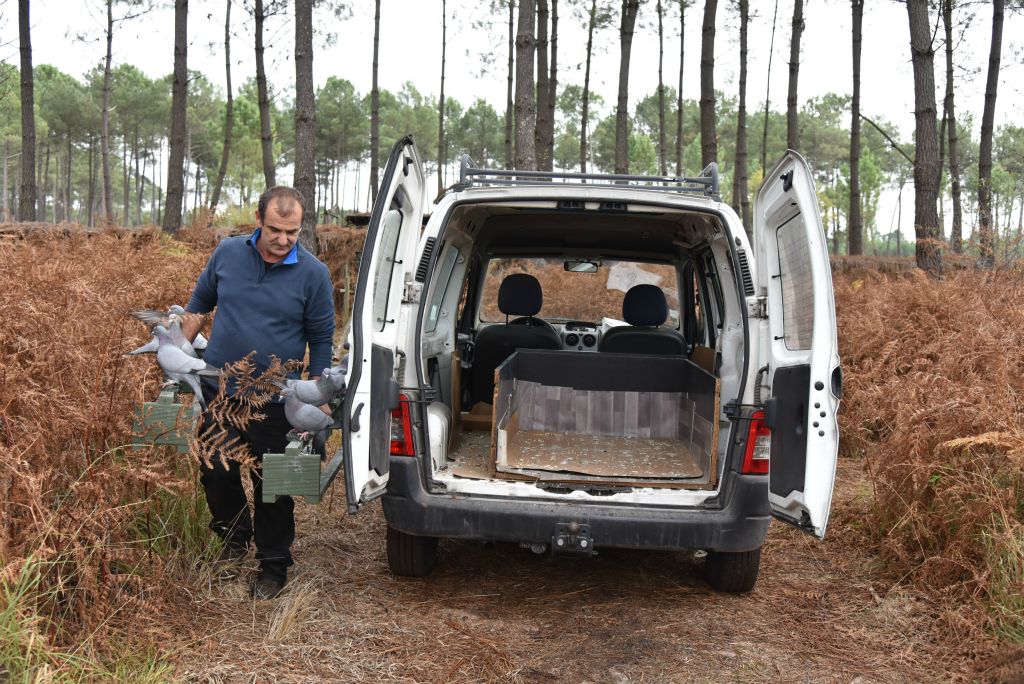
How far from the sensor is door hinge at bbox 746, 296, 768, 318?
3846 mm

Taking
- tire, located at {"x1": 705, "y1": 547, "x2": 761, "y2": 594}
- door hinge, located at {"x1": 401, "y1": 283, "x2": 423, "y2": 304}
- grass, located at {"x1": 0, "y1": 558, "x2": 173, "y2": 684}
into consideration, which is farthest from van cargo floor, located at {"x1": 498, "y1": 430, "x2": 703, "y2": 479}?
grass, located at {"x1": 0, "y1": 558, "x2": 173, "y2": 684}

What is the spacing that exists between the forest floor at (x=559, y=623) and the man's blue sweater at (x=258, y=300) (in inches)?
43.1

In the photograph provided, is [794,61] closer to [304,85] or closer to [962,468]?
[304,85]

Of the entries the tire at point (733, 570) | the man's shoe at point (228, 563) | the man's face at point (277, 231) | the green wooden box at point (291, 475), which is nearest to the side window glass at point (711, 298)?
the tire at point (733, 570)

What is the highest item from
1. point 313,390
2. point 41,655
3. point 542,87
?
point 542,87

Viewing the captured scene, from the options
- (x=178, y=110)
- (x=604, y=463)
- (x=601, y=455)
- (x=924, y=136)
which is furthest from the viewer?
(x=178, y=110)

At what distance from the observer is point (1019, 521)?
4.16 m

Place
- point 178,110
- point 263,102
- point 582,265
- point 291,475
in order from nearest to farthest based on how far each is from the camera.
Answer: point 291,475 → point 582,265 → point 178,110 → point 263,102

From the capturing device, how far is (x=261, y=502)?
152 inches

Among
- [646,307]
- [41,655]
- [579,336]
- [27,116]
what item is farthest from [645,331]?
[27,116]

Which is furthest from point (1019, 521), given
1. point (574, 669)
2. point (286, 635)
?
point (286, 635)

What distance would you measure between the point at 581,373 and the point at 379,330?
177 cm

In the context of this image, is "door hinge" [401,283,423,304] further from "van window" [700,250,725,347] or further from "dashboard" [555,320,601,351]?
"dashboard" [555,320,601,351]

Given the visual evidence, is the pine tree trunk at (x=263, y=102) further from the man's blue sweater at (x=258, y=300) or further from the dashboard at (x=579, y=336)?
the man's blue sweater at (x=258, y=300)
